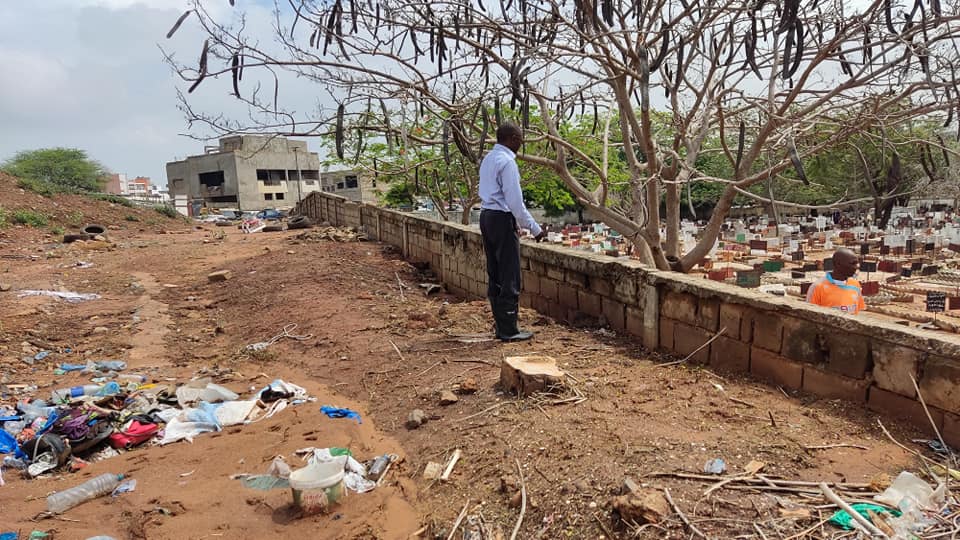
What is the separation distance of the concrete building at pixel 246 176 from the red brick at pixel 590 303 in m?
41.6

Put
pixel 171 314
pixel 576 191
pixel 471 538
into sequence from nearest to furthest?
pixel 471 538 → pixel 576 191 → pixel 171 314

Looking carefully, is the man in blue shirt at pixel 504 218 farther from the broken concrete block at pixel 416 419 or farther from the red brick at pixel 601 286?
the broken concrete block at pixel 416 419

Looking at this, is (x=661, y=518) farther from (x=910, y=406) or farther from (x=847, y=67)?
(x=847, y=67)

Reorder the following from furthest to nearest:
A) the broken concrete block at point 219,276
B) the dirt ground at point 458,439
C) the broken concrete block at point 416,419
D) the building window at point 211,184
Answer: the building window at point 211,184 < the broken concrete block at point 219,276 < the broken concrete block at point 416,419 < the dirt ground at point 458,439

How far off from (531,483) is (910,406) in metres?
1.82

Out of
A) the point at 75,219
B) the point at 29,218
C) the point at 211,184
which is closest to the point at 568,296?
the point at 29,218

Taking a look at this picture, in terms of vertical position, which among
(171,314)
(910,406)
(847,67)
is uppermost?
(847,67)

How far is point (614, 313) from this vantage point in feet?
15.5

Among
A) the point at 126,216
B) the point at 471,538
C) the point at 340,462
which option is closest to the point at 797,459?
the point at 471,538

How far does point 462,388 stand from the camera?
12.4ft

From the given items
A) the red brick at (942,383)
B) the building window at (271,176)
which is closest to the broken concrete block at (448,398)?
the red brick at (942,383)

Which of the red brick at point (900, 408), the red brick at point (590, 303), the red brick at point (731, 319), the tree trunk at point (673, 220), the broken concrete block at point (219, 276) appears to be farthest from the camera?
the broken concrete block at point (219, 276)

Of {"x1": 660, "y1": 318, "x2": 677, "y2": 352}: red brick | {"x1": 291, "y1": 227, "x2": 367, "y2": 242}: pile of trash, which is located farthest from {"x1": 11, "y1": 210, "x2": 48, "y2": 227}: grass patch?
{"x1": 660, "y1": 318, "x2": 677, "y2": 352}: red brick

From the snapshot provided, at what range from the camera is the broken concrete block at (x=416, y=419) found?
3.62 meters
